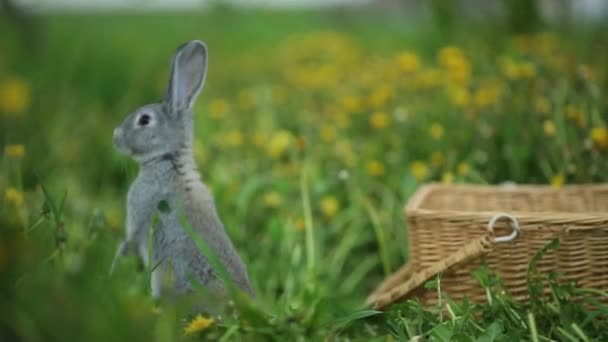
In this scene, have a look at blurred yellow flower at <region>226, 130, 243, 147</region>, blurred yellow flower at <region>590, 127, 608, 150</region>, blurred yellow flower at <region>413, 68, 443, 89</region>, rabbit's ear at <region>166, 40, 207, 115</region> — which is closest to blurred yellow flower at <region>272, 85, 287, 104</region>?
blurred yellow flower at <region>226, 130, 243, 147</region>

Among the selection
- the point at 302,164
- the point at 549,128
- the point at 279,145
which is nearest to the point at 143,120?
the point at 302,164

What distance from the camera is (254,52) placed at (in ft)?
26.3

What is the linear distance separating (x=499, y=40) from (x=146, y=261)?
434 cm

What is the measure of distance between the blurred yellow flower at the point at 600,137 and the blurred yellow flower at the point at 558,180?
198 millimetres

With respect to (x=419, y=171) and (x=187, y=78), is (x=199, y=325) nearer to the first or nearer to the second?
(x=187, y=78)

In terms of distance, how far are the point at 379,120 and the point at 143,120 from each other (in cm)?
209

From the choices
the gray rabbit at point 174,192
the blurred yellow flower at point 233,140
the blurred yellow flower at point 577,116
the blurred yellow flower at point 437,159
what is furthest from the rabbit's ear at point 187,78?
the blurred yellow flower at point 233,140

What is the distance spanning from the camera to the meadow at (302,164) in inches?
68.3

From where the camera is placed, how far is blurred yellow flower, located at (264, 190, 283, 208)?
3.55 meters

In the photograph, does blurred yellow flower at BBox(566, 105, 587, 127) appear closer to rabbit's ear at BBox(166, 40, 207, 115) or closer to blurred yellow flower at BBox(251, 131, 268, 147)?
blurred yellow flower at BBox(251, 131, 268, 147)

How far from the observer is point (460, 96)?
3.94m

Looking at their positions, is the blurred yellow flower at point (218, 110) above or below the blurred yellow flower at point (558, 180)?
above

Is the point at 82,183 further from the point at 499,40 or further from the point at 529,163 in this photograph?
the point at 499,40

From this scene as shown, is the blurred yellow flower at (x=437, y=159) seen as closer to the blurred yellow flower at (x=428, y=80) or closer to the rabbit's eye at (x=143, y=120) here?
the blurred yellow flower at (x=428, y=80)
